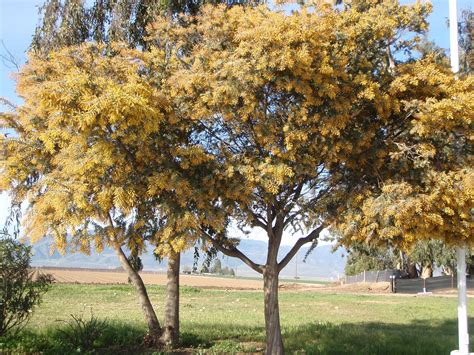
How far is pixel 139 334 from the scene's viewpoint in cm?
1343

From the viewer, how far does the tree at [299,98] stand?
848 centimetres

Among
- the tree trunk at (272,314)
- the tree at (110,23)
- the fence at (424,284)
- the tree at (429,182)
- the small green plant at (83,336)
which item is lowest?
the fence at (424,284)

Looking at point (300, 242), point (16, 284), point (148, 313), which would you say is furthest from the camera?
point (148, 313)

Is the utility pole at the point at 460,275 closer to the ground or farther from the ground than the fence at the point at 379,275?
farther from the ground

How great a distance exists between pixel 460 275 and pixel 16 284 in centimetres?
767

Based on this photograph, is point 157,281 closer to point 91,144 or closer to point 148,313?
point 148,313

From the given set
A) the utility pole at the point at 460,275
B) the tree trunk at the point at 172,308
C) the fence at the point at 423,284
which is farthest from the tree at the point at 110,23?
the fence at the point at 423,284

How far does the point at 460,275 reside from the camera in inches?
383

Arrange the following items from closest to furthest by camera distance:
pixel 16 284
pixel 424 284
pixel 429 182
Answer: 1. pixel 429 182
2. pixel 16 284
3. pixel 424 284

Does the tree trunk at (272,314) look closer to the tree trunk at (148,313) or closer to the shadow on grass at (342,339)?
the shadow on grass at (342,339)

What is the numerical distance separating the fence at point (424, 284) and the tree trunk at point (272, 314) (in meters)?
34.4

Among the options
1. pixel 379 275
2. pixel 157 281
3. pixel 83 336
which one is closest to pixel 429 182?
pixel 83 336

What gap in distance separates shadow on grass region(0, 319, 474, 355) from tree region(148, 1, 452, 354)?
7.16 ft

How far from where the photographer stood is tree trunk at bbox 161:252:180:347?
12.5 m
